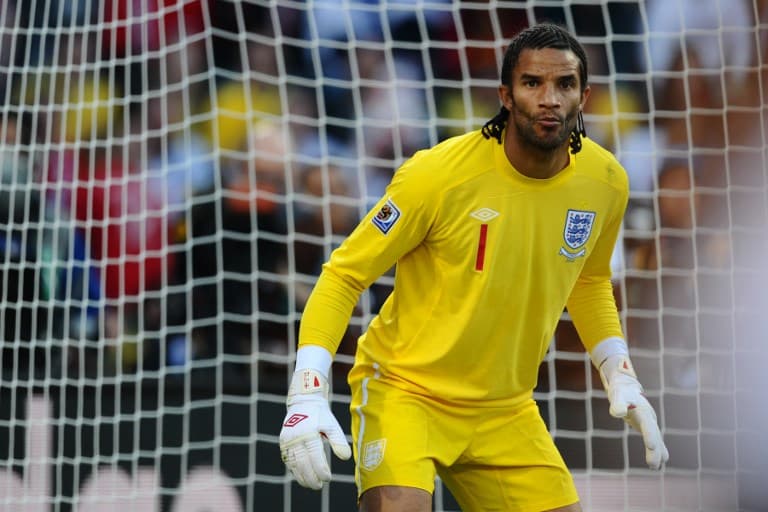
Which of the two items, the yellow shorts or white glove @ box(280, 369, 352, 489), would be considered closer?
white glove @ box(280, 369, 352, 489)

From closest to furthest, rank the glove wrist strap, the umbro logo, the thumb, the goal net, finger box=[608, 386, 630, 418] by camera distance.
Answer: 1. the thumb
2. the glove wrist strap
3. the umbro logo
4. finger box=[608, 386, 630, 418]
5. the goal net

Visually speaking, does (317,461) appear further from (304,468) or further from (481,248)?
(481,248)

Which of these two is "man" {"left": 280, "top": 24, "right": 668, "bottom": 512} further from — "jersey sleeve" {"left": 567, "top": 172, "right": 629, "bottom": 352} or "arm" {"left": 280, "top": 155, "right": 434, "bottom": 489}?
"jersey sleeve" {"left": 567, "top": 172, "right": 629, "bottom": 352}

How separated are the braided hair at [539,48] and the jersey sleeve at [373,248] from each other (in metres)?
0.22

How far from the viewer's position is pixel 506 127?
3.01m

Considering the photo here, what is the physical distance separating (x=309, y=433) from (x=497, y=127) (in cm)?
88

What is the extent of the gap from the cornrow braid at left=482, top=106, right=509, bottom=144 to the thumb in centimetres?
80

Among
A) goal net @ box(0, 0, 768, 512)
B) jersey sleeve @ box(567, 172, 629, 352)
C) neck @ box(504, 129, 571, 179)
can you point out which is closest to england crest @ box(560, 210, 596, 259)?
neck @ box(504, 129, 571, 179)

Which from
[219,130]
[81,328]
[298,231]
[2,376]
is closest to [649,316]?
[298,231]

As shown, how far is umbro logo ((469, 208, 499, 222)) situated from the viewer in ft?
9.61

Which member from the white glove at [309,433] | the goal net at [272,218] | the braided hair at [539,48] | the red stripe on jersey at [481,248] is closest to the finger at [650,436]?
the red stripe on jersey at [481,248]

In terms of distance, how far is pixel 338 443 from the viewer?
2.72 metres

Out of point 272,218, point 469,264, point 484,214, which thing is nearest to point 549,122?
point 484,214

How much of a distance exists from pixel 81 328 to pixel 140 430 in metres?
0.60
